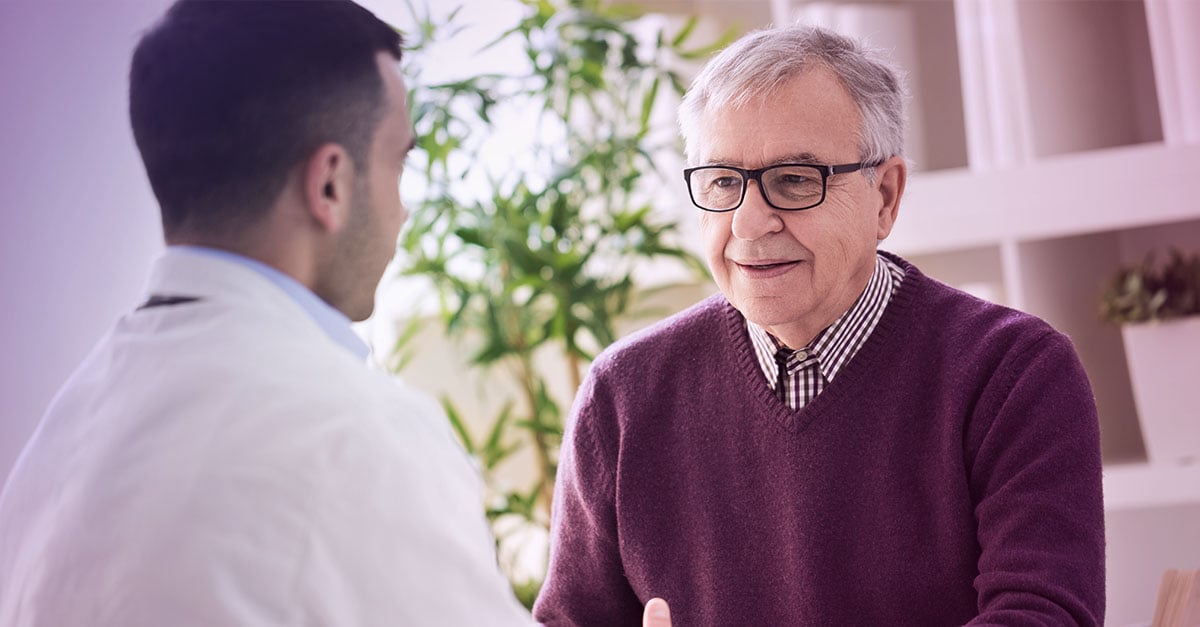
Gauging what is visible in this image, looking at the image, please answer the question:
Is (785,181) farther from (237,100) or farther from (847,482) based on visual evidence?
(237,100)

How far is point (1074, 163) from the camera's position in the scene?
217 centimetres

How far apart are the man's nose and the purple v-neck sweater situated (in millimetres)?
180

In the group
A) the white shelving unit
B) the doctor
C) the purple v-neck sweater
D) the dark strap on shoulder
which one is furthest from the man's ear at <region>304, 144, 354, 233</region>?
the white shelving unit

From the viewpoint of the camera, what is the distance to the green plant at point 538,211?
243 centimetres

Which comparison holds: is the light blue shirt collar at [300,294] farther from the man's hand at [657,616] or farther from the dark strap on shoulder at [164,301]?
the man's hand at [657,616]

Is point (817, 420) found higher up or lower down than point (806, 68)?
lower down

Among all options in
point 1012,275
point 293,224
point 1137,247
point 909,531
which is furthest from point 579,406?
point 1137,247

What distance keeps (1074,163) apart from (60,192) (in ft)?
6.05

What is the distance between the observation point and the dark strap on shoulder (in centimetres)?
85

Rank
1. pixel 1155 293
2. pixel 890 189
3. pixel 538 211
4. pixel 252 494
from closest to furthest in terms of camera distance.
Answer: pixel 252 494
pixel 890 189
pixel 1155 293
pixel 538 211

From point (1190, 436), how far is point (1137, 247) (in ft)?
1.55

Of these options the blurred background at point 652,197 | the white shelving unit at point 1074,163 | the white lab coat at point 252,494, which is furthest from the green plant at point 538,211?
the white lab coat at point 252,494

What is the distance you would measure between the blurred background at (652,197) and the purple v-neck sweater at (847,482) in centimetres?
86

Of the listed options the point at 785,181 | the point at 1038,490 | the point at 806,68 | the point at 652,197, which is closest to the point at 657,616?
the point at 1038,490
